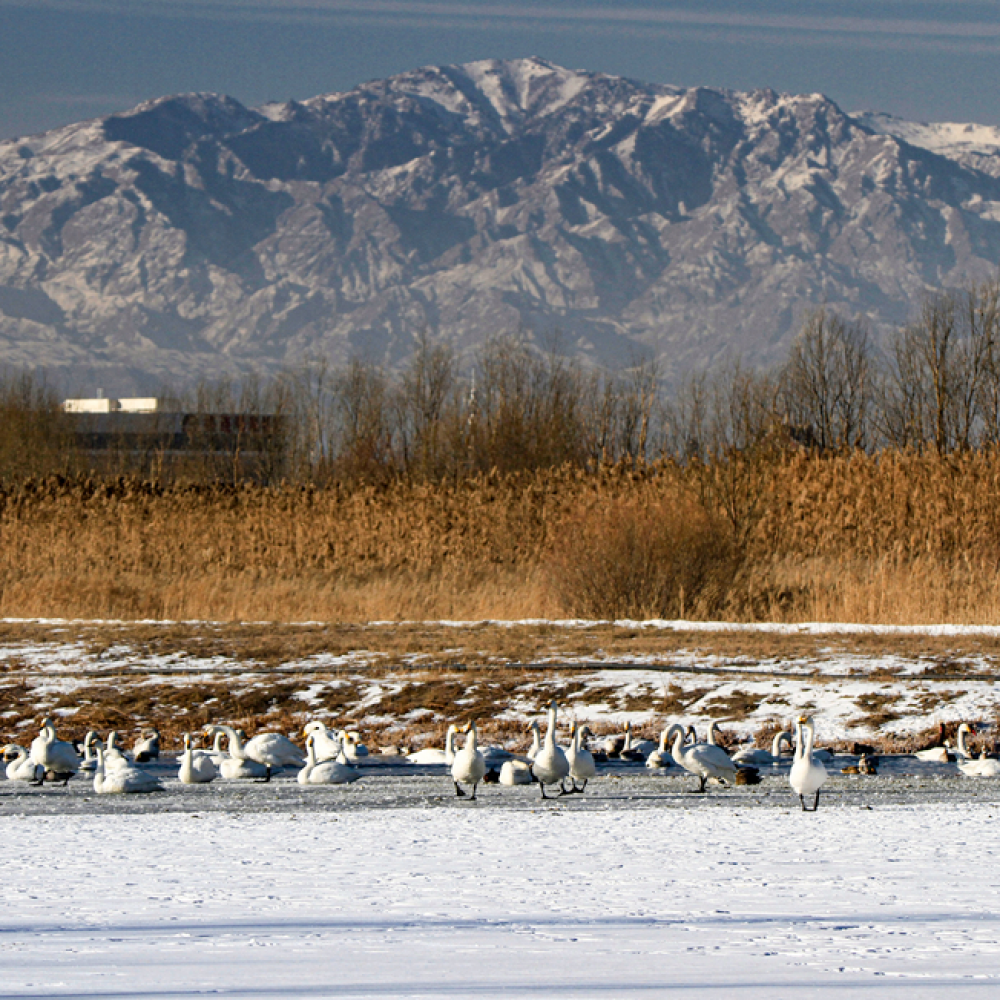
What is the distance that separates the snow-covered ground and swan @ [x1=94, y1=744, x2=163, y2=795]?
3.25 feet

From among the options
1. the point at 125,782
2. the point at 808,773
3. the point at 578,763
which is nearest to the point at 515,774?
the point at 578,763

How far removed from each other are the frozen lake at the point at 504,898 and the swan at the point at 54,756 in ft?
2.55

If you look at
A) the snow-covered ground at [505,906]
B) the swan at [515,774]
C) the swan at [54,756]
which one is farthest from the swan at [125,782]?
the swan at [515,774]

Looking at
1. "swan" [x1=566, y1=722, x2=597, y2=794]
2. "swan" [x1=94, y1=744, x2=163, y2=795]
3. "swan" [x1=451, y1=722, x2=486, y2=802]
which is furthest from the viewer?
"swan" [x1=94, y1=744, x2=163, y2=795]

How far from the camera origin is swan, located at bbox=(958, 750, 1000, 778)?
25.2 feet

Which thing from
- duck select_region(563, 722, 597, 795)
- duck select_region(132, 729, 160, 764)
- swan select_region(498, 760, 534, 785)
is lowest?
duck select_region(132, 729, 160, 764)

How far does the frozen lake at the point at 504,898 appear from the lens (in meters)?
3.49

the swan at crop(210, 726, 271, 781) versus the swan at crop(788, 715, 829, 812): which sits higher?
the swan at crop(788, 715, 829, 812)

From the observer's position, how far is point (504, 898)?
4410mm

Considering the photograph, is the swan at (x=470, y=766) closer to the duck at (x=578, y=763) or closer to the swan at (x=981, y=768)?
the duck at (x=578, y=763)

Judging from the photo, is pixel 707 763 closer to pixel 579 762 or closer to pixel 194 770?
pixel 579 762

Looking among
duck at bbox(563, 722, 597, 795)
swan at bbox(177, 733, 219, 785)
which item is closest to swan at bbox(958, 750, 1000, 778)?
duck at bbox(563, 722, 597, 795)

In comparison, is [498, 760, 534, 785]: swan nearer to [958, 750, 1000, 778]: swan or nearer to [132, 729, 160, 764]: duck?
[958, 750, 1000, 778]: swan

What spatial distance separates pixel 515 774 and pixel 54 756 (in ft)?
7.98
